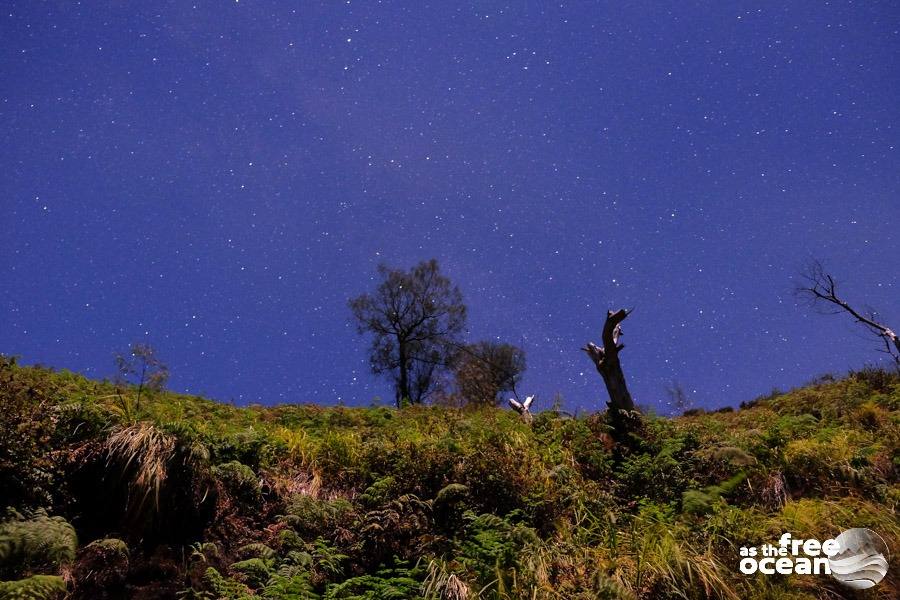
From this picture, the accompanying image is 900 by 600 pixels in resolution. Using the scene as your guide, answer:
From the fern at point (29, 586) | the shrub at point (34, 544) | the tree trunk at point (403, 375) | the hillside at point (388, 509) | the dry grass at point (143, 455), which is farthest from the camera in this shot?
the tree trunk at point (403, 375)

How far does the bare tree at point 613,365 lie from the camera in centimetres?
1208

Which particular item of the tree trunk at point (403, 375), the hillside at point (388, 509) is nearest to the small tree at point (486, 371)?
the tree trunk at point (403, 375)

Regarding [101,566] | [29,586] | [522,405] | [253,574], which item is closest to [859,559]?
[253,574]

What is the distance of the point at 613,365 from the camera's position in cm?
1267

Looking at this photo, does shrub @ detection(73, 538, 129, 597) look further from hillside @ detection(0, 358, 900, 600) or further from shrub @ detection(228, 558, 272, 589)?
shrub @ detection(228, 558, 272, 589)

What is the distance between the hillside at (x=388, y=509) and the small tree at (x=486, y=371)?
1138 centimetres

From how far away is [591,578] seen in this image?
5688mm

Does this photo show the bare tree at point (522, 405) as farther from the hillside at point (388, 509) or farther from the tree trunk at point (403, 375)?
the tree trunk at point (403, 375)

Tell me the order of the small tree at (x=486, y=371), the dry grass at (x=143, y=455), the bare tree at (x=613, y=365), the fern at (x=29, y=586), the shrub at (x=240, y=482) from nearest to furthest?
the fern at (x=29, y=586), the dry grass at (x=143, y=455), the shrub at (x=240, y=482), the bare tree at (x=613, y=365), the small tree at (x=486, y=371)

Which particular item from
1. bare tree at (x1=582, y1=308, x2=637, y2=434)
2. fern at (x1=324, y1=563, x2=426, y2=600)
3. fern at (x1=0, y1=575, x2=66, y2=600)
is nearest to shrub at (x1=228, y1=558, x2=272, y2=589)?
fern at (x1=324, y1=563, x2=426, y2=600)

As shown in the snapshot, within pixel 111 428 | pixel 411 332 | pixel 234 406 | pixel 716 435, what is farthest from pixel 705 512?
pixel 411 332

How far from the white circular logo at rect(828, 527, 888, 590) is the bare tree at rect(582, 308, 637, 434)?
5611 mm

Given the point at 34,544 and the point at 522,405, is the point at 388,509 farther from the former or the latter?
the point at 522,405

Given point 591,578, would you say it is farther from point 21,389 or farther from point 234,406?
point 234,406
